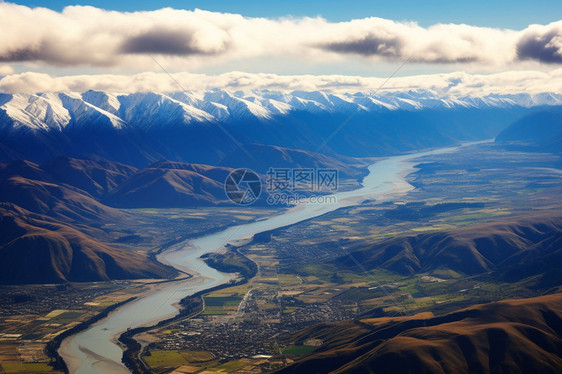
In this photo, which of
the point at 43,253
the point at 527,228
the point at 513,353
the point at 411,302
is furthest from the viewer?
the point at 527,228

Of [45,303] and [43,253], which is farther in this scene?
[43,253]

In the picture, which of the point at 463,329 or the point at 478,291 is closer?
the point at 463,329

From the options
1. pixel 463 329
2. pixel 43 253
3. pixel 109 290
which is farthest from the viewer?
pixel 43 253

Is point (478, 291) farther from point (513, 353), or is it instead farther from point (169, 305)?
point (169, 305)

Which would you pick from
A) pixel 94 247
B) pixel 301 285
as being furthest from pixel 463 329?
pixel 94 247

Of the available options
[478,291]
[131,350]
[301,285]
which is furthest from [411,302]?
[131,350]

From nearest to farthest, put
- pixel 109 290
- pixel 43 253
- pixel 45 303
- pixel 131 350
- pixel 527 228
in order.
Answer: pixel 131 350, pixel 45 303, pixel 109 290, pixel 43 253, pixel 527 228

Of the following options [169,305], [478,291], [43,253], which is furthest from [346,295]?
[43,253]

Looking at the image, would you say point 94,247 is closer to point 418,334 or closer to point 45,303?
point 45,303

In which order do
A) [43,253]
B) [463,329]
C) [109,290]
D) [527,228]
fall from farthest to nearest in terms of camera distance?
[527,228], [43,253], [109,290], [463,329]
